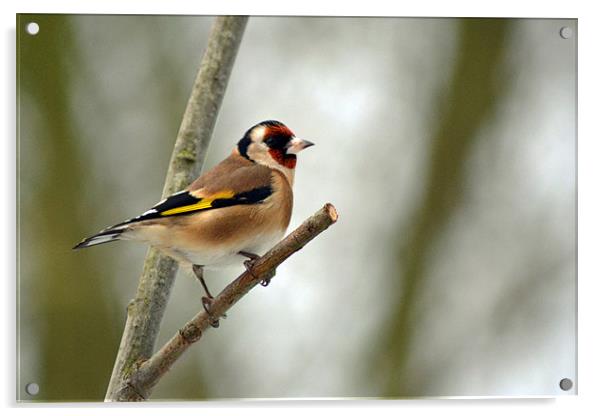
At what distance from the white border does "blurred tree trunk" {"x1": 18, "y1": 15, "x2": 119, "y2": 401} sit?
0.16 feet

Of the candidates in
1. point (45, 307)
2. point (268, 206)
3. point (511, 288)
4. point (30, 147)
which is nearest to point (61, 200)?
point (30, 147)

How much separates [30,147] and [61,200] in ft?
0.62

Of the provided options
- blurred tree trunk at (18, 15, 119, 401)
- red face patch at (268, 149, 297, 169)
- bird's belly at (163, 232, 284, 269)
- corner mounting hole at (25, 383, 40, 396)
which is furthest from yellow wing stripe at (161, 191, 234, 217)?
corner mounting hole at (25, 383, 40, 396)

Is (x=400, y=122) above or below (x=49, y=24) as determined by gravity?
below

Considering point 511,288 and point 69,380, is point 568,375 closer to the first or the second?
point 511,288

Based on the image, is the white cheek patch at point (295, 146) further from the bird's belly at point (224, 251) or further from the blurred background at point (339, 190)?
the bird's belly at point (224, 251)

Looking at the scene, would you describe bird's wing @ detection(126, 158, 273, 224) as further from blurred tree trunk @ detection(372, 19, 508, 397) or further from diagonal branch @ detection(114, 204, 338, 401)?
blurred tree trunk @ detection(372, 19, 508, 397)

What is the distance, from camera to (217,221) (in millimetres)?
2219

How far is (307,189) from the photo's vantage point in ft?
7.98

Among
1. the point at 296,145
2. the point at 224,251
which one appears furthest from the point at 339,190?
the point at 224,251

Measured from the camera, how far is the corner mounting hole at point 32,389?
233 centimetres

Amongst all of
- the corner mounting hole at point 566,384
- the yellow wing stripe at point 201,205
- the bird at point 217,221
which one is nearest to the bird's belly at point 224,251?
the bird at point 217,221

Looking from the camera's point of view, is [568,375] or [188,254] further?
[568,375]

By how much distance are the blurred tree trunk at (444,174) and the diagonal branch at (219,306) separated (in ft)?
2.04
